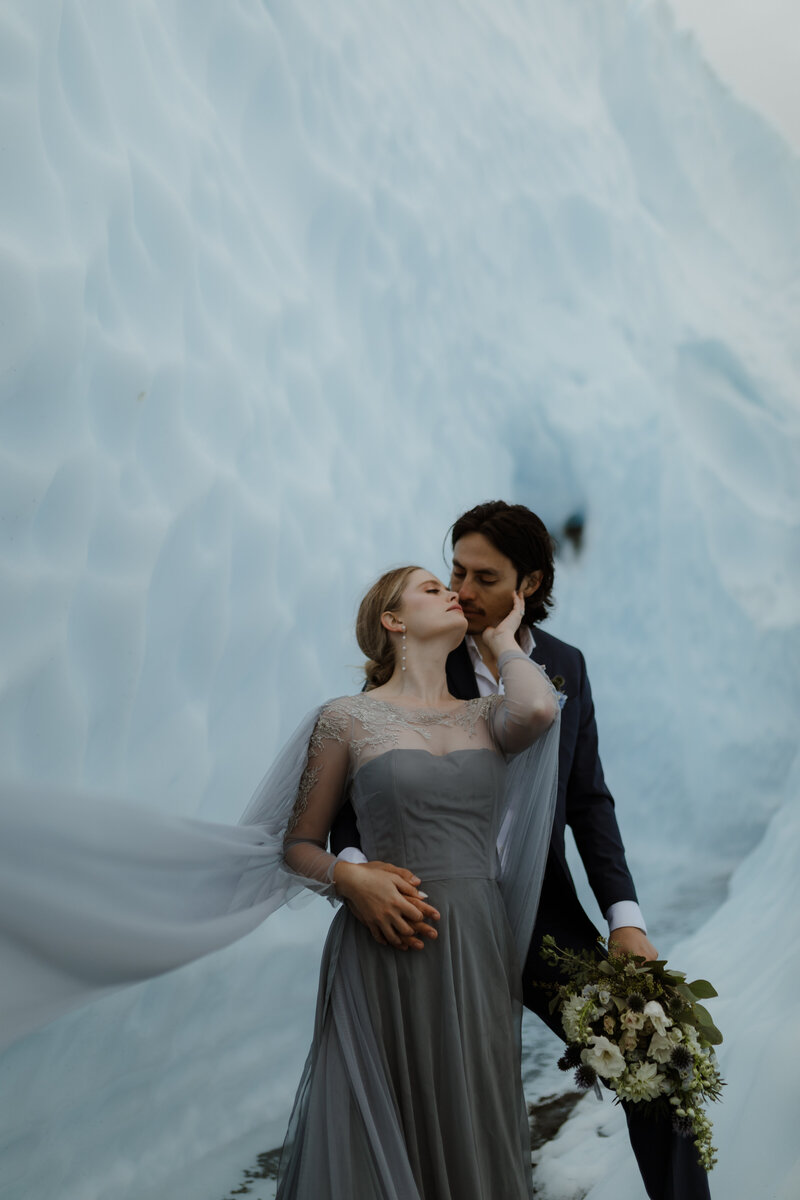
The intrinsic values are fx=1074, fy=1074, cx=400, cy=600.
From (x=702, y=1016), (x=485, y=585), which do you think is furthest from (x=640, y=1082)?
(x=485, y=585)

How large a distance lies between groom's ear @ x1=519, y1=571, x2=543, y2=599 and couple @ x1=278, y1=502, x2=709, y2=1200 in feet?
0.25

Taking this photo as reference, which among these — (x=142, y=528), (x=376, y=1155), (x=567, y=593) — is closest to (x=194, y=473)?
(x=142, y=528)

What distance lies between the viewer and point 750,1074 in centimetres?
248

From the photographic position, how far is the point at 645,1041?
141cm

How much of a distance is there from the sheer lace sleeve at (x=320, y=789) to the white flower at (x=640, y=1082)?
490 mm

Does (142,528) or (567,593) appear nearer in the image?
(142,528)

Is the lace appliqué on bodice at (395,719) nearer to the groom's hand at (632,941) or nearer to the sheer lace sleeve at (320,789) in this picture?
the sheer lace sleeve at (320,789)

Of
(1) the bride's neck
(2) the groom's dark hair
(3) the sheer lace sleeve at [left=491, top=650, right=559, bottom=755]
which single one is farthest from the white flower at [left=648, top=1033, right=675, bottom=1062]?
(2) the groom's dark hair

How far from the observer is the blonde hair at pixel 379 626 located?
1.74m

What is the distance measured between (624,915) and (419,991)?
0.44 metres

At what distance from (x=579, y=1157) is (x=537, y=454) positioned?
2.48 metres

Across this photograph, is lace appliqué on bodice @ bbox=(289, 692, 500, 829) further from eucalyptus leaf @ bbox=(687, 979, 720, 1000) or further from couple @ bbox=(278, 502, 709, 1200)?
eucalyptus leaf @ bbox=(687, 979, 720, 1000)

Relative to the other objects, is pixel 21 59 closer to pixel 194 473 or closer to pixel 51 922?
pixel 194 473

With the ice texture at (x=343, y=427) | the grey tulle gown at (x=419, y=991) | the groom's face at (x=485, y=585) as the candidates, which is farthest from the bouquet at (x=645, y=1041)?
the ice texture at (x=343, y=427)
